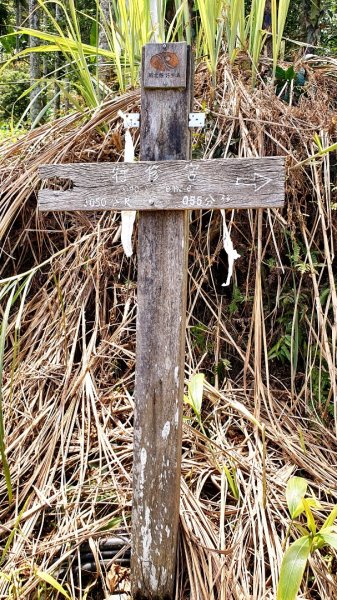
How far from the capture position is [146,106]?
131 centimetres

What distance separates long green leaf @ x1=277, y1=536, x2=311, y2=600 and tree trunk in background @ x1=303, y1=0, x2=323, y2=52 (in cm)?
250

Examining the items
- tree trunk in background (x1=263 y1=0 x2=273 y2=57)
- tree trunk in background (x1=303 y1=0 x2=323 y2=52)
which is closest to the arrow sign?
tree trunk in background (x1=263 y1=0 x2=273 y2=57)

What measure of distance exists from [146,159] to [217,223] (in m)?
0.64

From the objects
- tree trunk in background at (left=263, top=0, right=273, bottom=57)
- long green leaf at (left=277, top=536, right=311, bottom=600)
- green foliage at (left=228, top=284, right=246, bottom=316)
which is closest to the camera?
long green leaf at (left=277, top=536, right=311, bottom=600)

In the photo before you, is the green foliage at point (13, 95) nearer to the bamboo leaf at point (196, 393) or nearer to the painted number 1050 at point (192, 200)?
the bamboo leaf at point (196, 393)

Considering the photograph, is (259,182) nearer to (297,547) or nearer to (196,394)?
(196,394)

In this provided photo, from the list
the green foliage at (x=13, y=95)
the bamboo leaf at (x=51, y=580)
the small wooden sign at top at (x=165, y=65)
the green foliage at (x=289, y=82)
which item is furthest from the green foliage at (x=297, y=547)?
the green foliage at (x=13, y=95)

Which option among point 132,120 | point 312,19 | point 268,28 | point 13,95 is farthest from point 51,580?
point 13,95

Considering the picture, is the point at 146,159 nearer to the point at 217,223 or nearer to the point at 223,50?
the point at 217,223

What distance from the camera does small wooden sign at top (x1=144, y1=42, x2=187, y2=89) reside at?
1263mm

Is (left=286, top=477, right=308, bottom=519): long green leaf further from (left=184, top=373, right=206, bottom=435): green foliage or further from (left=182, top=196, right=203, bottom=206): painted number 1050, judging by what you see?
(left=182, top=196, right=203, bottom=206): painted number 1050

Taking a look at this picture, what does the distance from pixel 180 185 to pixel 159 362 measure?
404 millimetres

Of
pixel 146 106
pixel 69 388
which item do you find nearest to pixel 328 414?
pixel 69 388

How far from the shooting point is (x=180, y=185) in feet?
4.09
